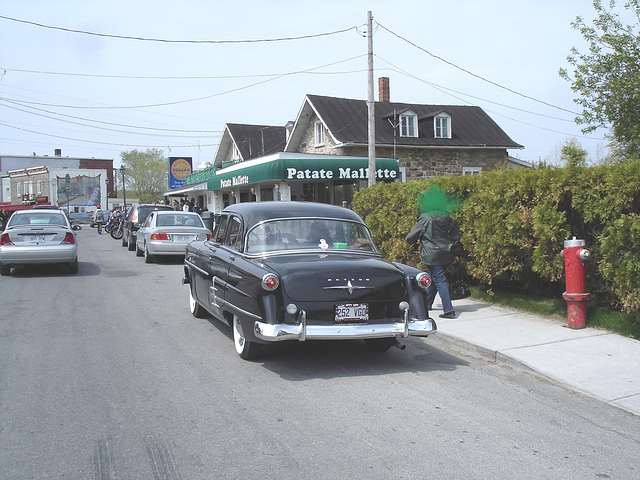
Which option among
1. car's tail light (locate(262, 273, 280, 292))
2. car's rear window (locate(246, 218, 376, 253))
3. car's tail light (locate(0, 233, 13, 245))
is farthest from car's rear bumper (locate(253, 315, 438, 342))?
car's tail light (locate(0, 233, 13, 245))

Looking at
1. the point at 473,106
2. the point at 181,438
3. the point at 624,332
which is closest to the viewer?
the point at 181,438

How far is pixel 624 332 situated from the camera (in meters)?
7.21

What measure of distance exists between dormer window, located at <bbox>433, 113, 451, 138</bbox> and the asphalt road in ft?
85.0

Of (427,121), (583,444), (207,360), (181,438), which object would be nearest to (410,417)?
(583,444)

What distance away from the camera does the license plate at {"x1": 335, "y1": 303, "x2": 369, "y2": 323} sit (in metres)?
5.82

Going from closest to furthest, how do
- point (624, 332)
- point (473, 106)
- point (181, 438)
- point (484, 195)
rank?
point (181, 438)
point (624, 332)
point (484, 195)
point (473, 106)

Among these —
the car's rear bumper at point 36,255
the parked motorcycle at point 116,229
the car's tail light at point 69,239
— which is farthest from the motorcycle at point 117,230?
the car's rear bumper at point 36,255

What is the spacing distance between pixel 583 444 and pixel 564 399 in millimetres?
1060

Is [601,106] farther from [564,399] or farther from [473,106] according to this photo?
[564,399]

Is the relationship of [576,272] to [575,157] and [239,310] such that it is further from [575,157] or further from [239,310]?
[239,310]

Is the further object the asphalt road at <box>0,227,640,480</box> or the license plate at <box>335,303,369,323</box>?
the license plate at <box>335,303,369,323</box>

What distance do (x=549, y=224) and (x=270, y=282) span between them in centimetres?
423

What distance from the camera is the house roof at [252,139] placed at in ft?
128

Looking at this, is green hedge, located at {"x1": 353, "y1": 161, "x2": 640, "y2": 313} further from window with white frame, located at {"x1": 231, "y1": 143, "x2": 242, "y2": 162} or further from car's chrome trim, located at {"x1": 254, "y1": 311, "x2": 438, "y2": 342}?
window with white frame, located at {"x1": 231, "y1": 143, "x2": 242, "y2": 162}
